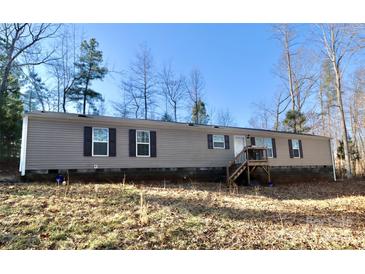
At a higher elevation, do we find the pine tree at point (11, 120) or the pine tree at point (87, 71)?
the pine tree at point (87, 71)

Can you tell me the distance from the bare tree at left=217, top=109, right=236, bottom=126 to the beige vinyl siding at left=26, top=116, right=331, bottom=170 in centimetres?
1285

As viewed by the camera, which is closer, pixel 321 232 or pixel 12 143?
pixel 321 232

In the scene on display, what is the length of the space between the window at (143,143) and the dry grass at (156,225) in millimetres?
4350

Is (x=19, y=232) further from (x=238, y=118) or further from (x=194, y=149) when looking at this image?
(x=238, y=118)

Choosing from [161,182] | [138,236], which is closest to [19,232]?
[138,236]

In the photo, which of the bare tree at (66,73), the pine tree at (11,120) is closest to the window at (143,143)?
the pine tree at (11,120)

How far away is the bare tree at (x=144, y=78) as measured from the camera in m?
21.8

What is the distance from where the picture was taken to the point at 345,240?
4.01 m

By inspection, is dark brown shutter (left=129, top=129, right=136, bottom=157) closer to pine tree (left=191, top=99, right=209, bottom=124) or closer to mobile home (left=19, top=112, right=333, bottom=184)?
mobile home (left=19, top=112, right=333, bottom=184)

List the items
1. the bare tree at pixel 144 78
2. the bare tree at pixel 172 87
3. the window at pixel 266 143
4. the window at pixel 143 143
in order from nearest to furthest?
the window at pixel 143 143 < the window at pixel 266 143 < the bare tree at pixel 144 78 < the bare tree at pixel 172 87

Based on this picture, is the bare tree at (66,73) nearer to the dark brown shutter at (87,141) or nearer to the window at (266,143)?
the dark brown shutter at (87,141)

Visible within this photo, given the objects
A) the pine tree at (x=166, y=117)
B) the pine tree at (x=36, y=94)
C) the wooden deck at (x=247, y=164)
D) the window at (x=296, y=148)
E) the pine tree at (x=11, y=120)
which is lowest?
the wooden deck at (x=247, y=164)

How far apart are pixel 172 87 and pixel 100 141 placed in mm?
15623
